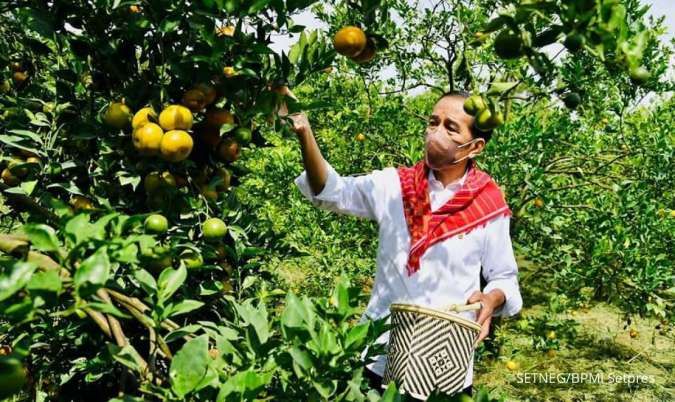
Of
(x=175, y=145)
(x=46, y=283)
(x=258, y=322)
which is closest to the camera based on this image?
(x=46, y=283)

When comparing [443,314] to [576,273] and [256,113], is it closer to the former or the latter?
[256,113]

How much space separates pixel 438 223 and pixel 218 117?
0.81m

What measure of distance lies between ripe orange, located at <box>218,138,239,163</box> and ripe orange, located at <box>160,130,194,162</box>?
0.14m

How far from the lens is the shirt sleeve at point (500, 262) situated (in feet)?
6.44

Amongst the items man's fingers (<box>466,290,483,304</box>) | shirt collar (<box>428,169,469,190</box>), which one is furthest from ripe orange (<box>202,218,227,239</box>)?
shirt collar (<box>428,169,469,190</box>)

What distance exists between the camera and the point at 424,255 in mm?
1927

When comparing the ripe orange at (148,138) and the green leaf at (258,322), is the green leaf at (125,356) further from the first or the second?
the ripe orange at (148,138)

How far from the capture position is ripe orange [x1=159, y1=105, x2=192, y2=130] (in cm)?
137

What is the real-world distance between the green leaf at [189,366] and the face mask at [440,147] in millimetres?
1244

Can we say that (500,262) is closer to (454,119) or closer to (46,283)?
(454,119)

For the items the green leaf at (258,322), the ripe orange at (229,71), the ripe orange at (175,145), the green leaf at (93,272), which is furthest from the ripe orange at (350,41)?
the green leaf at (93,272)

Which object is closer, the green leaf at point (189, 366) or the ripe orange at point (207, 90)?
the green leaf at point (189, 366)

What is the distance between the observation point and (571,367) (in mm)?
4645

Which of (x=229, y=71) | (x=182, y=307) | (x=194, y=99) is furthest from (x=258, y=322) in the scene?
(x=229, y=71)
